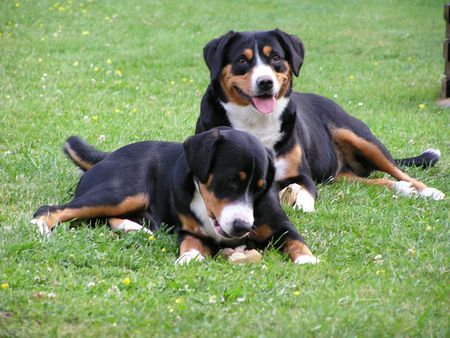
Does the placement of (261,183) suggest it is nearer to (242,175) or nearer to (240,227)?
(242,175)

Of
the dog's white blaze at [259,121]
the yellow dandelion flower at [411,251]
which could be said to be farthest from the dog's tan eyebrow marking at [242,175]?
the dog's white blaze at [259,121]

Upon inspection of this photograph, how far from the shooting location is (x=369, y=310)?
15.0ft

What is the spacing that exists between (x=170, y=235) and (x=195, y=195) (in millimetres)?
397

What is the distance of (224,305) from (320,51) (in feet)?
37.6

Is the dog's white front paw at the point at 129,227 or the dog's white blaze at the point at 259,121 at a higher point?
the dog's white blaze at the point at 259,121

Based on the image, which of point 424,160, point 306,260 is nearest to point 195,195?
point 306,260

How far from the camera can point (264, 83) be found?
7031 millimetres

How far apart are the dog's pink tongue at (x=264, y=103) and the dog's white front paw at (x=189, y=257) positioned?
186 centimetres

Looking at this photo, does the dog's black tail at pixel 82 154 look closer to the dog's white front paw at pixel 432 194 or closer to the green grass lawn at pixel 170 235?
the green grass lawn at pixel 170 235

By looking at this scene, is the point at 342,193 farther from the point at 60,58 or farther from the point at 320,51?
the point at 320,51

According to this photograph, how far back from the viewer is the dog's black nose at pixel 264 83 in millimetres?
7004

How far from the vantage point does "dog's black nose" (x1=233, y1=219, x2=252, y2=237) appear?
5.31 m

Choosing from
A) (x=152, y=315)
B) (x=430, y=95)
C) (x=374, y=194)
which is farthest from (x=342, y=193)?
(x=430, y=95)

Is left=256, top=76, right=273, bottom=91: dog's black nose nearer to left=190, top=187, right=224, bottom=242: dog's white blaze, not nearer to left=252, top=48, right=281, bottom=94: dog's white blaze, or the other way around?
left=252, top=48, right=281, bottom=94: dog's white blaze
